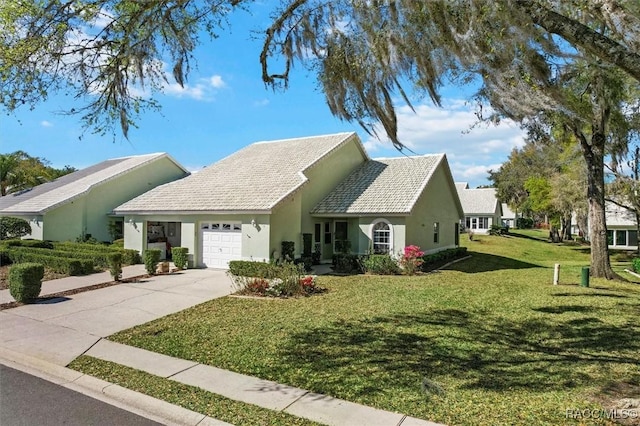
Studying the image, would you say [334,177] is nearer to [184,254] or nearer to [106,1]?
[184,254]

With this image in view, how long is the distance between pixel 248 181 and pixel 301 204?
3049 millimetres

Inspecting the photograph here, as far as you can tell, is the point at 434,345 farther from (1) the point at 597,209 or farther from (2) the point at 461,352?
(1) the point at 597,209

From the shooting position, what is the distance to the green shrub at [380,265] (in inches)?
710

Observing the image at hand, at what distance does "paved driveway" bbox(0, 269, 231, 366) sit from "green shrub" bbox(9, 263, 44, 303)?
1.57 ft

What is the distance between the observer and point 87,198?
87.0 feet

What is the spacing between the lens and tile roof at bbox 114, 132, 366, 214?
18953 millimetres

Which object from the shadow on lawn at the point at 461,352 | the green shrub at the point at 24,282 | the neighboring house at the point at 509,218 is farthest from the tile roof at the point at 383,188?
the neighboring house at the point at 509,218

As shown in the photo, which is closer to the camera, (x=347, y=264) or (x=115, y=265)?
(x=115, y=265)

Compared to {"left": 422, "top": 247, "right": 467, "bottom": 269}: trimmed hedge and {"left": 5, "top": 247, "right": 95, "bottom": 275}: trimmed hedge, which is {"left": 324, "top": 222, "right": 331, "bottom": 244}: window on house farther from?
{"left": 5, "top": 247, "right": 95, "bottom": 275}: trimmed hedge

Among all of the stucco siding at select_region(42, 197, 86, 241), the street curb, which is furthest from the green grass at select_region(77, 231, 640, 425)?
the stucco siding at select_region(42, 197, 86, 241)

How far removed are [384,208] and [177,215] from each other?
34.0 ft

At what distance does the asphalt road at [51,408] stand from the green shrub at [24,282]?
21.0ft

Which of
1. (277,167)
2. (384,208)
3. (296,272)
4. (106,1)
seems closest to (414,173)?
(384,208)

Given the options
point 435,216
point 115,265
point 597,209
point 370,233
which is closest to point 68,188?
point 115,265
